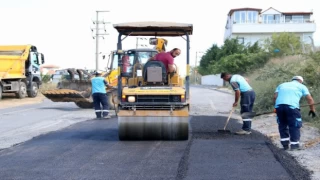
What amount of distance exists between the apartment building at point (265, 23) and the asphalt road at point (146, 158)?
54858 mm

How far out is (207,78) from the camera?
7562 centimetres

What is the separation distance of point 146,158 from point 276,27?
193ft

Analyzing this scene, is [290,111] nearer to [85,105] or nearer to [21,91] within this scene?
[85,105]

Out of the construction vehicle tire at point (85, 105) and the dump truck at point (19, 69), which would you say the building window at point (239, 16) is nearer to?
the dump truck at point (19, 69)

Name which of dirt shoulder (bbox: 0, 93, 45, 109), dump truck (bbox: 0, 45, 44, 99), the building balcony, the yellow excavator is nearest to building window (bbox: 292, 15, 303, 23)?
the building balcony

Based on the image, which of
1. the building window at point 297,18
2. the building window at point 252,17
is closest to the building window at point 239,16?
the building window at point 252,17

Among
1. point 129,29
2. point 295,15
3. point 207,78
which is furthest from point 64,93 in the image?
point 207,78

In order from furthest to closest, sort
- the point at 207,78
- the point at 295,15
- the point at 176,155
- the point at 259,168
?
the point at 207,78 → the point at 295,15 → the point at 176,155 → the point at 259,168

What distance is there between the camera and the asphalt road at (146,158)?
7.30 meters

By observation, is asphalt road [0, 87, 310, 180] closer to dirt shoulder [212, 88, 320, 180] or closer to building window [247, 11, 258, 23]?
dirt shoulder [212, 88, 320, 180]

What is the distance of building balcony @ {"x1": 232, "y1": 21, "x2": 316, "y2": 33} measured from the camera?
64.7 m

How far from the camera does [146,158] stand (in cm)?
862

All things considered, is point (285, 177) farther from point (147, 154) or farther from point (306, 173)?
point (147, 154)

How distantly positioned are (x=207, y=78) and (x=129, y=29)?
6451 centimetres
